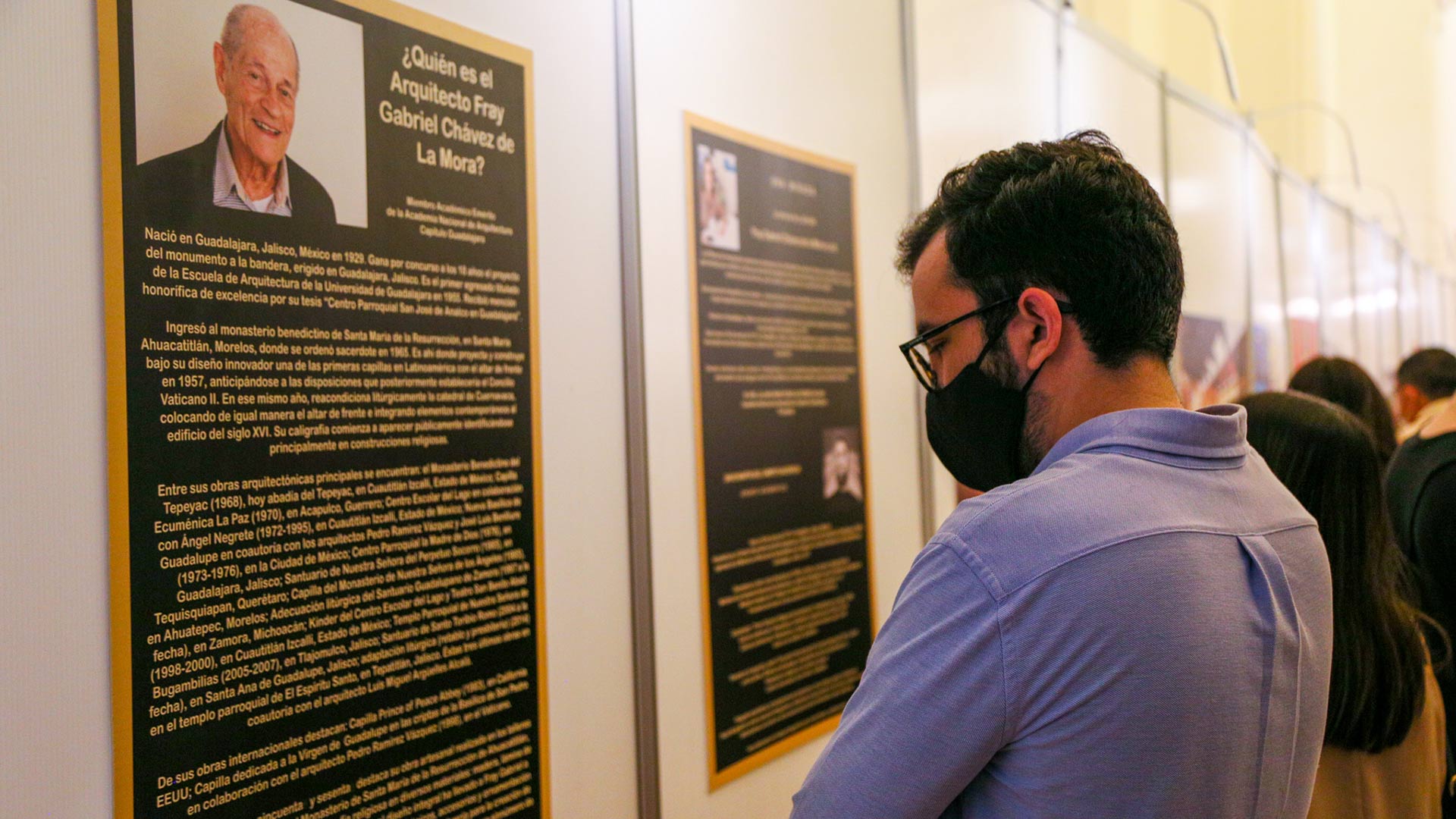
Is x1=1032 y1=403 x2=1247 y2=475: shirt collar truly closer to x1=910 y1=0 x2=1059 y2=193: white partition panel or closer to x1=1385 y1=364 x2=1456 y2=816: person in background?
x1=1385 y1=364 x2=1456 y2=816: person in background

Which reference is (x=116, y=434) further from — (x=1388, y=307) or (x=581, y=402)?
(x=1388, y=307)

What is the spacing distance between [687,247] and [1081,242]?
110cm

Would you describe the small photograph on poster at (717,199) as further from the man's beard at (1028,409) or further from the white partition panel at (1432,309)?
the white partition panel at (1432,309)

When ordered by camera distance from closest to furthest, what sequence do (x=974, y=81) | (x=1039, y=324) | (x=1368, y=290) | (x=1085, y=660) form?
(x=1085, y=660) < (x=1039, y=324) < (x=974, y=81) < (x=1368, y=290)

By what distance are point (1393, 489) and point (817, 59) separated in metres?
1.82

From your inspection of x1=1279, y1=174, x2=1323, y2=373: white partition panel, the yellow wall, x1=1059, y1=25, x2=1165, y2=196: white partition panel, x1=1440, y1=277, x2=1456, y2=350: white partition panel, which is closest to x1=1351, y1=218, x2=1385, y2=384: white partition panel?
the yellow wall

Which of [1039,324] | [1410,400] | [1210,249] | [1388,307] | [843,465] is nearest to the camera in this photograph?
[1039,324]

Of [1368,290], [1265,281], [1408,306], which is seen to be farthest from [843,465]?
[1408,306]

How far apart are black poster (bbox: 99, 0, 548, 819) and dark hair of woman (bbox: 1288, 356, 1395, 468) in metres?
2.45

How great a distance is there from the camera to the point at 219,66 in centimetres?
130

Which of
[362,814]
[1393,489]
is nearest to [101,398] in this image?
[362,814]

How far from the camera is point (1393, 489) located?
2.38 m

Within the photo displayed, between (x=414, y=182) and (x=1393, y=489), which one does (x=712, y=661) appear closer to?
(x=414, y=182)

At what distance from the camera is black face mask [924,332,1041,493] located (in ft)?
3.83
